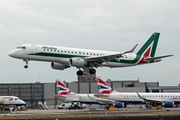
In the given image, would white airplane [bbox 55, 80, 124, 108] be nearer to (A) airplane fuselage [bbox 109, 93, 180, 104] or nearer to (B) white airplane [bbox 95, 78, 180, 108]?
(B) white airplane [bbox 95, 78, 180, 108]

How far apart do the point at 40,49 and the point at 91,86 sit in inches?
2382

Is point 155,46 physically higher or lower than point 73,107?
higher

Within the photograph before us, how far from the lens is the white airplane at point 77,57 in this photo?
47156mm

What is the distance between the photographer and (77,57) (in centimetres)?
5022

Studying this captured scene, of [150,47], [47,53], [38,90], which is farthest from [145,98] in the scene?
[38,90]

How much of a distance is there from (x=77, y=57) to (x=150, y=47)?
18478 mm

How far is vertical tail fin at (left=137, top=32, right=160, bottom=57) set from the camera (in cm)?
5984

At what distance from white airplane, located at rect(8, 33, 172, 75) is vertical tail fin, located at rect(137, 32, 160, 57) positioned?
0.78 ft

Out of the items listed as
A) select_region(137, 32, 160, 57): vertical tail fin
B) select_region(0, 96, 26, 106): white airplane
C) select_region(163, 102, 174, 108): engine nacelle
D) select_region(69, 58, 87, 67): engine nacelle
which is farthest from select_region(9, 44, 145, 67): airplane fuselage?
select_region(0, 96, 26, 106): white airplane

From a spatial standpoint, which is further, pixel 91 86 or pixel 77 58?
pixel 91 86

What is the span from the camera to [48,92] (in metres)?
102

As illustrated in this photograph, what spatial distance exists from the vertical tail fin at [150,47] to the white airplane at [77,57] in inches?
9.3

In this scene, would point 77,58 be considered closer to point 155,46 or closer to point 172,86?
point 155,46

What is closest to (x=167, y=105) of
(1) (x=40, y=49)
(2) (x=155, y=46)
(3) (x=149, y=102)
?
(3) (x=149, y=102)
